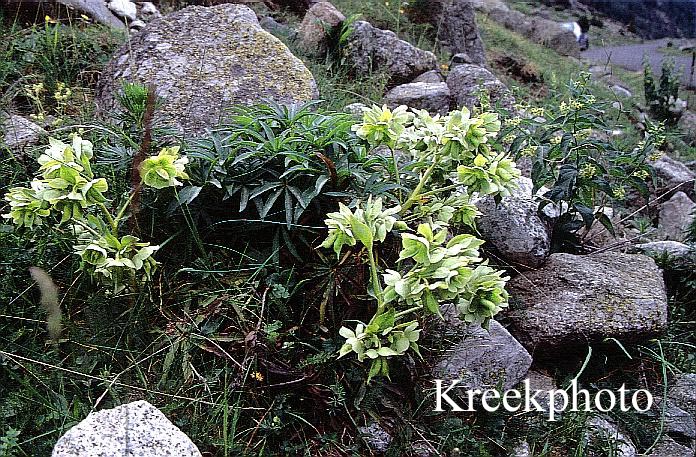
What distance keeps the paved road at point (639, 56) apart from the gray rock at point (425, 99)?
4481mm

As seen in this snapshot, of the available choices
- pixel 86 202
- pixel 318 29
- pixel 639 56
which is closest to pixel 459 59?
pixel 318 29

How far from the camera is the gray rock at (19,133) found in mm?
2500

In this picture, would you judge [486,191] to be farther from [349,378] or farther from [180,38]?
[180,38]

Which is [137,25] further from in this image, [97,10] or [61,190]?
[61,190]

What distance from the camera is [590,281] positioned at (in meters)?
2.52

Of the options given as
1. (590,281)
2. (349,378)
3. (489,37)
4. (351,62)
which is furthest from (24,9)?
(489,37)

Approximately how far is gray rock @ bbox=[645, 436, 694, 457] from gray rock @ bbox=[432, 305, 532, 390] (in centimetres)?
51

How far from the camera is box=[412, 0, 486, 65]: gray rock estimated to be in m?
5.65

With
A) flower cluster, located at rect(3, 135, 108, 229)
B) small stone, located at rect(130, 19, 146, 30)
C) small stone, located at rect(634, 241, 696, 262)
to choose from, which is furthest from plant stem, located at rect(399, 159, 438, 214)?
small stone, located at rect(130, 19, 146, 30)

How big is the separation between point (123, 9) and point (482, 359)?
3230 millimetres

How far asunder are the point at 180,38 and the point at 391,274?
1764mm

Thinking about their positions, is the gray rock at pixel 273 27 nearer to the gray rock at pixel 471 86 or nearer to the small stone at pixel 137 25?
the small stone at pixel 137 25

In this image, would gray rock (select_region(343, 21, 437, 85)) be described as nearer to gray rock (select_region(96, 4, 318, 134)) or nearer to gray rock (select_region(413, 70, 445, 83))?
gray rock (select_region(413, 70, 445, 83))

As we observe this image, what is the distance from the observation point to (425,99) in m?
3.79
